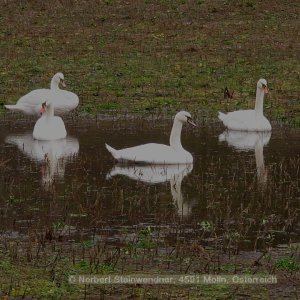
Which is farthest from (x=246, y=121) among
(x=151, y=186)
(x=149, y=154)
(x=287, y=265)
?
(x=287, y=265)

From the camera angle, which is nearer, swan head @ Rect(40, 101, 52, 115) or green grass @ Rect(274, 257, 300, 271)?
green grass @ Rect(274, 257, 300, 271)

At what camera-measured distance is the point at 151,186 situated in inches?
563

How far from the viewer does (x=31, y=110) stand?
20.4 m

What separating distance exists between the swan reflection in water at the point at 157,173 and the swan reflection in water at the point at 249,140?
1054 mm

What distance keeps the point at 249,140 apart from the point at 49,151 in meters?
3.18

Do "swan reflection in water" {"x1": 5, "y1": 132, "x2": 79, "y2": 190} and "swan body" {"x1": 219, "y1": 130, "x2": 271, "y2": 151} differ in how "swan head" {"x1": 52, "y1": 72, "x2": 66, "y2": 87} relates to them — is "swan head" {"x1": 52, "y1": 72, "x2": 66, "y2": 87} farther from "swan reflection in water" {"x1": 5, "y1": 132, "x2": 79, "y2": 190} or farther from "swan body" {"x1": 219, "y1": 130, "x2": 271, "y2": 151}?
"swan body" {"x1": 219, "y1": 130, "x2": 271, "y2": 151}

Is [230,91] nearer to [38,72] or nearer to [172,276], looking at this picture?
[38,72]

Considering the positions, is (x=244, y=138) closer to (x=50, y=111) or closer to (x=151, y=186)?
(x=50, y=111)

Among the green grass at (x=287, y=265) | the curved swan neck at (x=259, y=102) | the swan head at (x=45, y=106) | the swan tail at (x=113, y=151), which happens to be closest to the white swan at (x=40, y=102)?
the swan head at (x=45, y=106)

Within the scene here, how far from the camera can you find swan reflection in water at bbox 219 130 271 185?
16.5 m

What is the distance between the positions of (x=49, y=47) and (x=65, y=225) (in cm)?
1606

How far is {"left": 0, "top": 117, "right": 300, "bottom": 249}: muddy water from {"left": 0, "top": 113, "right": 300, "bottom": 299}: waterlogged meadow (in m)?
0.01

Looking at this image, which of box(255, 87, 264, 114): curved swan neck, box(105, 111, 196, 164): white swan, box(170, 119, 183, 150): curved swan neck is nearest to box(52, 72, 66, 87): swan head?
box(255, 87, 264, 114): curved swan neck

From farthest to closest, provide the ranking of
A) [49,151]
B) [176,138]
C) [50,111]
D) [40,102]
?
1. [40,102]
2. [50,111]
3. [49,151]
4. [176,138]
